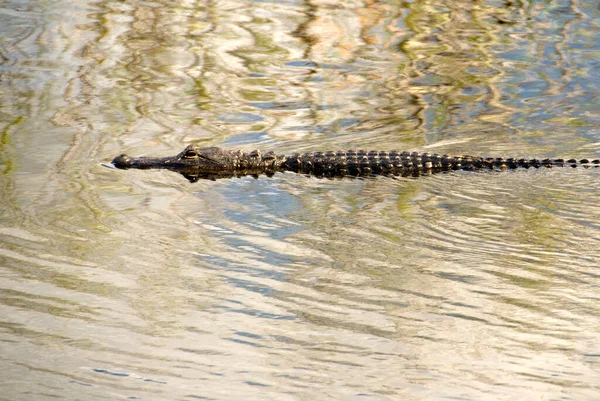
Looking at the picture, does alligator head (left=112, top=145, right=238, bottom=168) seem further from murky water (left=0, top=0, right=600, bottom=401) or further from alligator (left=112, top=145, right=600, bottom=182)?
murky water (left=0, top=0, right=600, bottom=401)

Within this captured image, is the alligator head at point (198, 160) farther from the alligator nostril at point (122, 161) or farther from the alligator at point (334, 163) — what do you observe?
the alligator nostril at point (122, 161)

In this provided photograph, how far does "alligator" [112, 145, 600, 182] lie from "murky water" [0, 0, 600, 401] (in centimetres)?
21

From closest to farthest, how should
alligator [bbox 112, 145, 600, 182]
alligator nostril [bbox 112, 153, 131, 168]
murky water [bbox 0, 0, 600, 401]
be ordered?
murky water [bbox 0, 0, 600, 401], alligator nostril [bbox 112, 153, 131, 168], alligator [bbox 112, 145, 600, 182]

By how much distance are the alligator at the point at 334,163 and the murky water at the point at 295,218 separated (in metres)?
0.21

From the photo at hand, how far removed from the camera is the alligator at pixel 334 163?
8.81 metres

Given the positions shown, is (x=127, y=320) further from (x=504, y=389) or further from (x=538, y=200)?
(x=538, y=200)

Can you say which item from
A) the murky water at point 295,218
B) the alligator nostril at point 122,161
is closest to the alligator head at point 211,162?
the alligator nostril at point 122,161

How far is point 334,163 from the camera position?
886cm

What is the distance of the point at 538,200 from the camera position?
776 centimetres

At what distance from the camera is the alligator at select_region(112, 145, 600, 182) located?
8812mm

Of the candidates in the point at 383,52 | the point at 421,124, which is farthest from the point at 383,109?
the point at 383,52

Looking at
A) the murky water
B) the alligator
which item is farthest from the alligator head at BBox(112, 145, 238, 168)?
the murky water

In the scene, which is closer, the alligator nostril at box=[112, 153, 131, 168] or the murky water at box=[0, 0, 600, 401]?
the murky water at box=[0, 0, 600, 401]

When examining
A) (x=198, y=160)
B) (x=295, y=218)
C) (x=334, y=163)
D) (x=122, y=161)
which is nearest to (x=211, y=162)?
(x=198, y=160)
